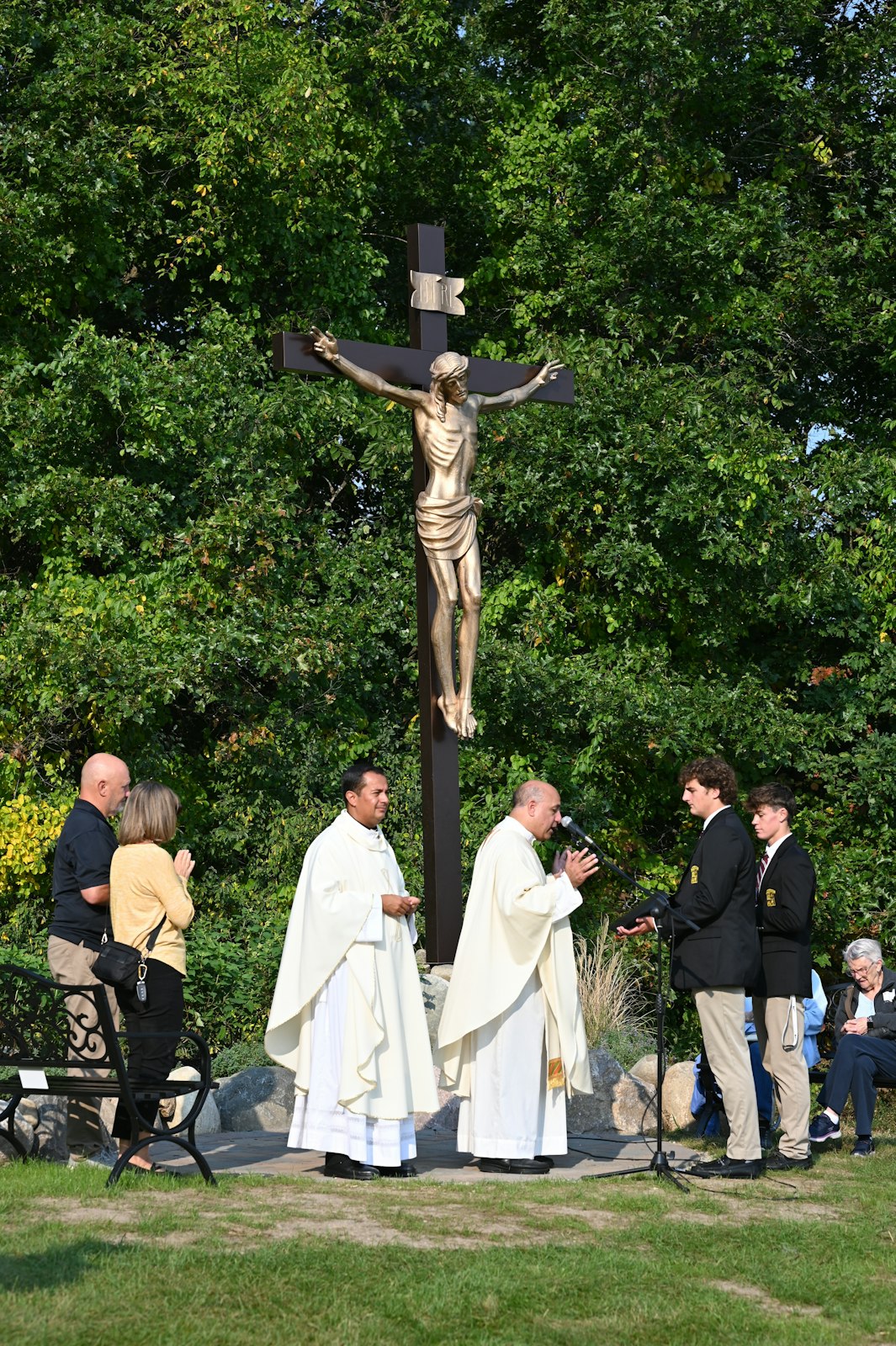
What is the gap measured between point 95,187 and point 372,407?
308cm

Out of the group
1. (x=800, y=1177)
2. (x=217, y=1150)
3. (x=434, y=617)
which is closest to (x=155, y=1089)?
(x=217, y=1150)

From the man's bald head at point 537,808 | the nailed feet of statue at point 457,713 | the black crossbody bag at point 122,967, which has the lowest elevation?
the black crossbody bag at point 122,967

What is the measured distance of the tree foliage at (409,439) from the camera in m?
14.0

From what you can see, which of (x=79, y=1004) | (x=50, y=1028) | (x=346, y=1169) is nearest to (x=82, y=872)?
(x=79, y=1004)

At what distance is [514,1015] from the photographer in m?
7.35

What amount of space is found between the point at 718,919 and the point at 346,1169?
76.3 inches

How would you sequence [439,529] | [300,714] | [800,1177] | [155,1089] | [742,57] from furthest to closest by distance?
[742,57] < [300,714] < [439,529] < [800,1177] < [155,1089]

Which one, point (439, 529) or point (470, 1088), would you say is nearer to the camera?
point (470, 1088)

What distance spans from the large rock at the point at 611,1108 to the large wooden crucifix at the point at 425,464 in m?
1.06

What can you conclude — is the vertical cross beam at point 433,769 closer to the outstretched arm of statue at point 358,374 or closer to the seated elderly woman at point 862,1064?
the outstretched arm of statue at point 358,374

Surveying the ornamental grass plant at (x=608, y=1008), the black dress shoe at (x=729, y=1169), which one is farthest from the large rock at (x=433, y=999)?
the black dress shoe at (x=729, y=1169)

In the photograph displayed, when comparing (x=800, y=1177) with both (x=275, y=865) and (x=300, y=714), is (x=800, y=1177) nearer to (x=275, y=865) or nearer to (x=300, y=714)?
(x=275, y=865)

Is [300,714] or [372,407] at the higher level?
[372,407]

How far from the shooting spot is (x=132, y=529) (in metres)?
14.3
